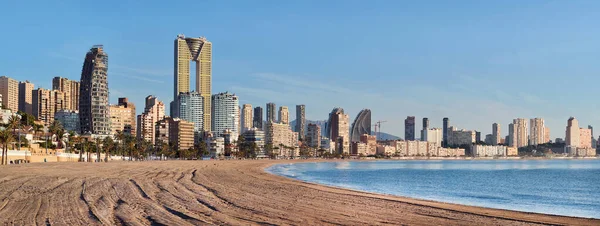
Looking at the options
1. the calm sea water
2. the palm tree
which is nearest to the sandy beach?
the calm sea water

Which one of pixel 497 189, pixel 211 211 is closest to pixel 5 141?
pixel 497 189

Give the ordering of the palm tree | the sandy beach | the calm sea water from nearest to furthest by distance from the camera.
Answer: the sandy beach, the calm sea water, the palm tree

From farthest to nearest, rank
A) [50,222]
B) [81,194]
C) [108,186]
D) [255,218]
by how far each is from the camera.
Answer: [108,186], [81,194], [255,218], [50,222]

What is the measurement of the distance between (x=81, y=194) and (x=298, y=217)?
11.2 meters

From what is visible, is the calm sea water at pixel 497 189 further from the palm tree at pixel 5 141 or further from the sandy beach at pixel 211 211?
the palm tree at pixel 5 141

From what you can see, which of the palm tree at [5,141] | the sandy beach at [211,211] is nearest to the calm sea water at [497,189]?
the sandy beach at [211,211]

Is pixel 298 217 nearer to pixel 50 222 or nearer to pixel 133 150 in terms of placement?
pixel 50 222

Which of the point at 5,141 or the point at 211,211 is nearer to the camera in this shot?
the point at 211,211

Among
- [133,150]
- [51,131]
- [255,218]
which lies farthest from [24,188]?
[133,150]

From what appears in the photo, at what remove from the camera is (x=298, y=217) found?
65.8ft

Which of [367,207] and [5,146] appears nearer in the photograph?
[367,207]

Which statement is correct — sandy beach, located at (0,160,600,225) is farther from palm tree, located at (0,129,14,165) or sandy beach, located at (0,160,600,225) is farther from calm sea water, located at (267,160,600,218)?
palm tree, located at (0,129,14,165)

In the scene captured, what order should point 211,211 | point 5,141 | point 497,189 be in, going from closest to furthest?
point 211,211 → point 497,189 → point 5,141

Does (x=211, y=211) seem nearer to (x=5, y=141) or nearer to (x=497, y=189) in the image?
(x=497, y=189)
